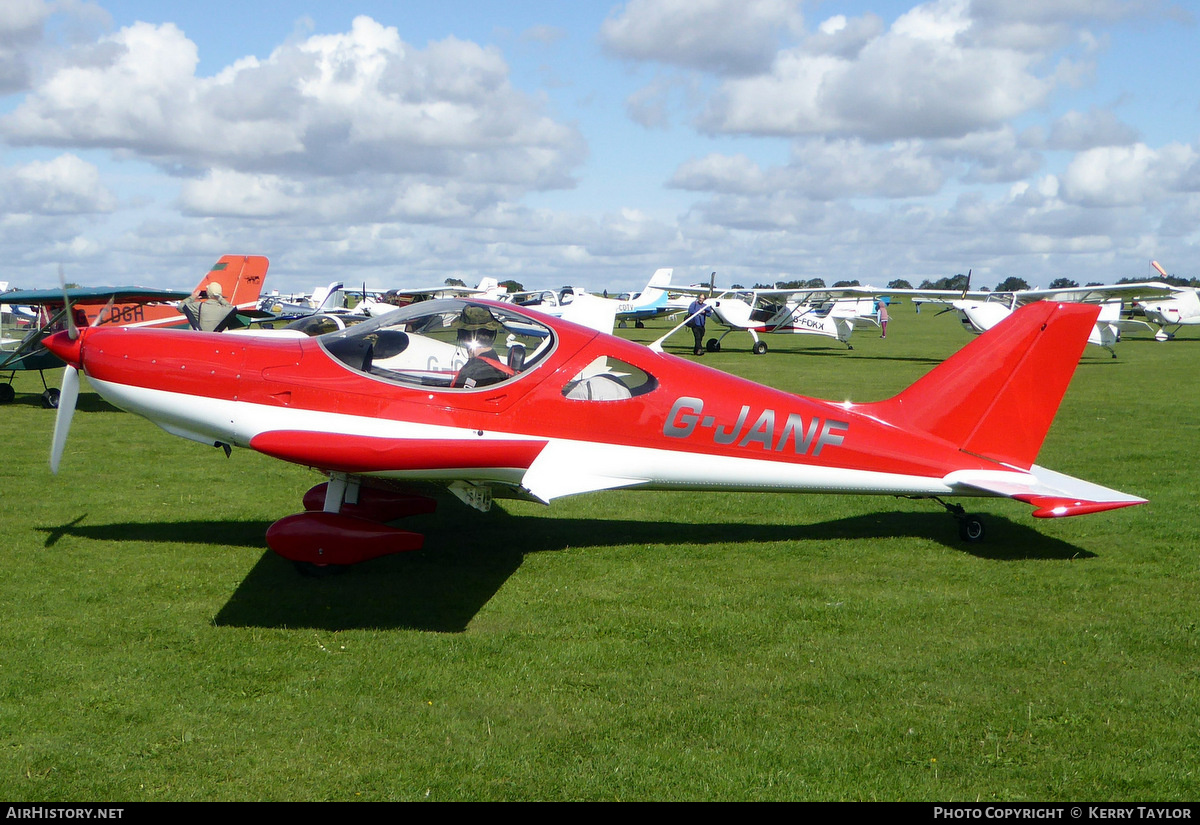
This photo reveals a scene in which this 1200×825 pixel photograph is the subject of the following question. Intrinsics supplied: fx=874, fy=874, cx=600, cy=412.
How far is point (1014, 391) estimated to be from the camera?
23.9 ft

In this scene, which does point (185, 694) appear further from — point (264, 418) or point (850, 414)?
point (850, 414)

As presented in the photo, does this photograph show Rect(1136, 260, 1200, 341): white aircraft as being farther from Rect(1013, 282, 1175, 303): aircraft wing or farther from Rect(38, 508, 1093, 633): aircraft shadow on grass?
Rect(38, 508, 1093, 633): aircraft shadow on grass

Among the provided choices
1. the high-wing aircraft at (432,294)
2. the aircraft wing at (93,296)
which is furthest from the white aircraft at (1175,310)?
the aircraft wing at (93,296)

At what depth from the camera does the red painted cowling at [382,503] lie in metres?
7.66

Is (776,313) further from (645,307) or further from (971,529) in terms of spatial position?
(971,529)

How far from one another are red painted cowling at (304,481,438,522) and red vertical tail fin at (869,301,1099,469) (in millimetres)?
4219

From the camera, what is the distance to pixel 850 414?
727 cm

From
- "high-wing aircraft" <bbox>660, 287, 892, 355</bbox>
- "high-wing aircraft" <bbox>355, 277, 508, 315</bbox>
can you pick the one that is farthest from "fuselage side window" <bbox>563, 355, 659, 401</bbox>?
"high-wing aircraft" <bbox>355, 277, 508, 315</bbox>

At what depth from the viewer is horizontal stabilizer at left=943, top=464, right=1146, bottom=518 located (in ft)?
21.2

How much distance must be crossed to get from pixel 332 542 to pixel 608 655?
2.32 m

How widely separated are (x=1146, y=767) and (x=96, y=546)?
7.44m

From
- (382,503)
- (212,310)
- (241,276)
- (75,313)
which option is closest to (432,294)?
(241,276)

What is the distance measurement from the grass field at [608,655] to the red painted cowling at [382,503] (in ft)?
1.14
